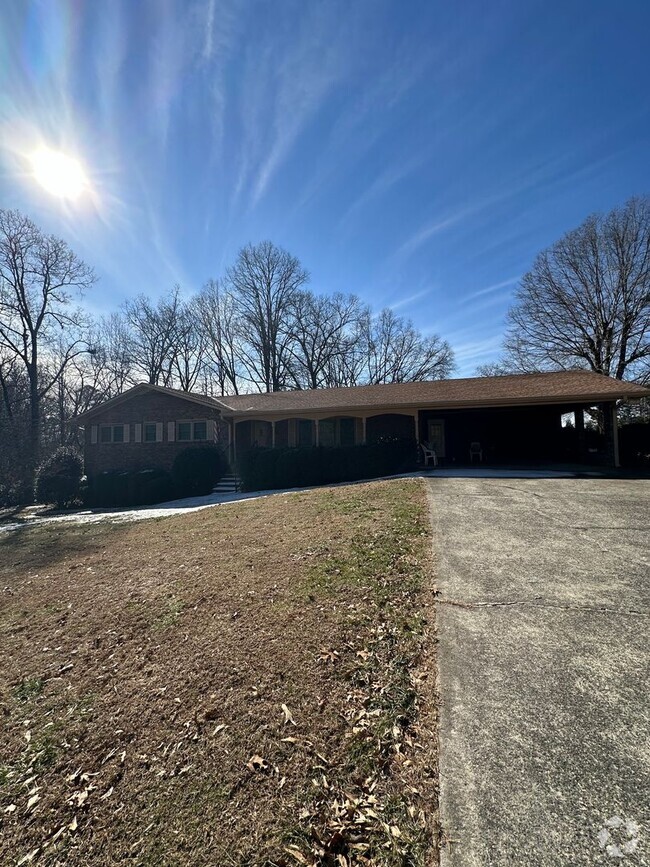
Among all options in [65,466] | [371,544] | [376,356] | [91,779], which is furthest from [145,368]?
[91,779]

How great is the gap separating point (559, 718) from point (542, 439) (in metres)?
17.8

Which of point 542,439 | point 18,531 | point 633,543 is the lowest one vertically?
point 18,531

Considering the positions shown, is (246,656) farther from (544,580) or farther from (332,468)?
(332,468)

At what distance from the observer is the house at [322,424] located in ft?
52.6

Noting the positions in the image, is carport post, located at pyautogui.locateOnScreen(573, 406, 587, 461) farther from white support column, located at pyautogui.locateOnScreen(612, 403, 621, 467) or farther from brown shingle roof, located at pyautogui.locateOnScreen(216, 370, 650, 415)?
white support column, located at pyautogui.locateOnScreen(612, 403, 621, 467)

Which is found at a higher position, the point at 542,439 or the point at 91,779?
the point at 542,439

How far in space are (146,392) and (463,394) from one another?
44.4ft

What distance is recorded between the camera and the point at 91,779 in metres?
2.17

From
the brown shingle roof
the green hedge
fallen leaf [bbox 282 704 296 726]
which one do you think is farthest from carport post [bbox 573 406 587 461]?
fallen leaf [bbox 282 704 296 726]

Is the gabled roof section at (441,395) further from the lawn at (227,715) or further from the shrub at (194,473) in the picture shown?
the lawn at (227,715)

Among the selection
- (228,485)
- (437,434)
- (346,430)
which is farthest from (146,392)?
(437,434)

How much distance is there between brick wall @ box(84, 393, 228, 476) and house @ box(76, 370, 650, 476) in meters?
0.04

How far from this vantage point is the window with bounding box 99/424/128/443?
59.0 ft

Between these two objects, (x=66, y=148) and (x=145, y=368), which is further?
(x=145, y=368)
